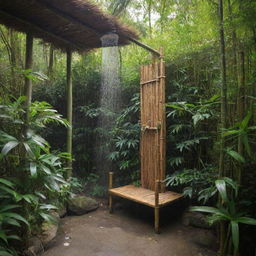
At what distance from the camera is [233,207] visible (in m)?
1.55

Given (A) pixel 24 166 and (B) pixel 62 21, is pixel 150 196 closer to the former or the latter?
(A) pixel 24 166

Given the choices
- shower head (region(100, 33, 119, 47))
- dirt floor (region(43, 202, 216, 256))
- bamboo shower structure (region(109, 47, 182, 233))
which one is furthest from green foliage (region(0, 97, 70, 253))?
shower head (region(100, 33, 119, 47))

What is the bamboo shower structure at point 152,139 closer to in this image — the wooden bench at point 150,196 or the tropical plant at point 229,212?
the wooden bench at point 150,196

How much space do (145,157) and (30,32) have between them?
2172 millimetres

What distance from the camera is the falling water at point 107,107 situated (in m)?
3.71

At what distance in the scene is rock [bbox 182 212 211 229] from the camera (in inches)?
96.0

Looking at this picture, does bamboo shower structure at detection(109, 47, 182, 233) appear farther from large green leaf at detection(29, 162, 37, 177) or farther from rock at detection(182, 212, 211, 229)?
large green leaf at detection(29, 162, 37, 177)

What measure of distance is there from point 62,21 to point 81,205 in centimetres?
241

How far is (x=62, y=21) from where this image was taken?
8.12ft

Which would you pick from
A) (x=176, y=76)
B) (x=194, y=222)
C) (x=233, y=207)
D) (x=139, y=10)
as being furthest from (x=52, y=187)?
(x=139, y=10)

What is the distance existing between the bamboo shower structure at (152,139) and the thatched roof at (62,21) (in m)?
0.62

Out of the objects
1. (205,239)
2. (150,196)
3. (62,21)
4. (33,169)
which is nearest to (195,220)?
(205,239)

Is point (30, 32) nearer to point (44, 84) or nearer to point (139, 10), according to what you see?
point (44, 84)

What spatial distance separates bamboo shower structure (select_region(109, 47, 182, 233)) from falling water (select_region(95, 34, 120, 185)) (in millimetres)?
718
